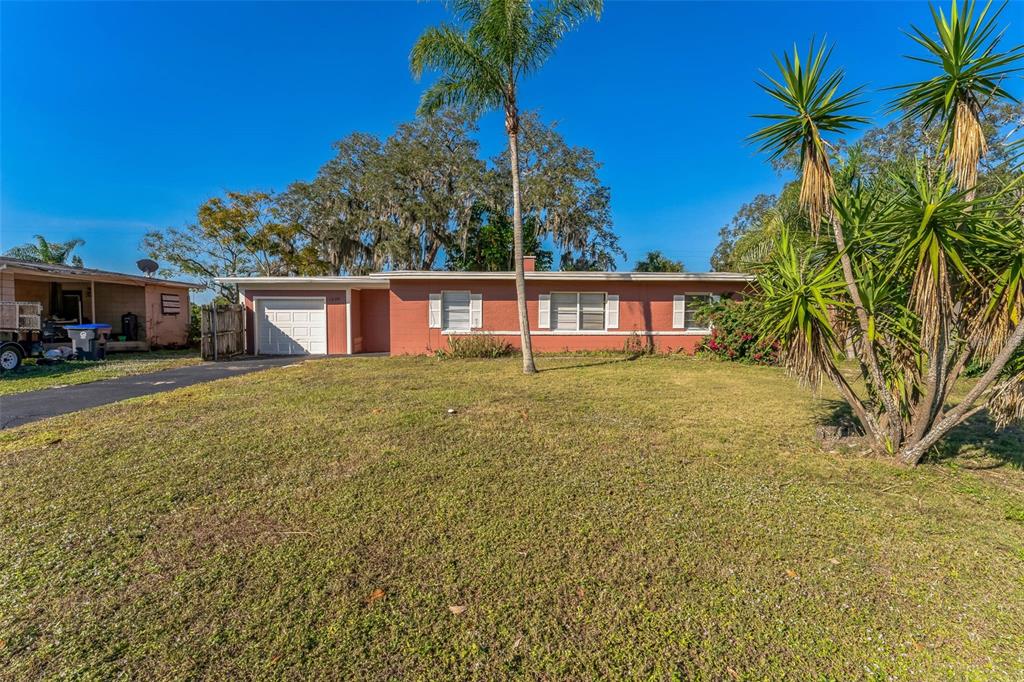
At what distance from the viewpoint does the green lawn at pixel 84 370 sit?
8945mm

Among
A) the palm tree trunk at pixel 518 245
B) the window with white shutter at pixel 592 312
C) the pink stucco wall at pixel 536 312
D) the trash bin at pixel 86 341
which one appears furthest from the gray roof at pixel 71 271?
the window with white shutter at pixel 592 312

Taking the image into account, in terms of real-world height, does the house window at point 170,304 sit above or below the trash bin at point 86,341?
above

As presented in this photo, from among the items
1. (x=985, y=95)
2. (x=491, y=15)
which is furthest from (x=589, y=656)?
(x=491, y=15)

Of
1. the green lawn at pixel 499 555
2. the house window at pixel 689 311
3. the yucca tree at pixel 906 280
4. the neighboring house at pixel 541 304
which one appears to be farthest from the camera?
the house window at pixel 689 311

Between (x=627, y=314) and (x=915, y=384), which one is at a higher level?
(x=627, y=314)

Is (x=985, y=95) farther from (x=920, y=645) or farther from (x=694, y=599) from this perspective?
(x=694, y=599)

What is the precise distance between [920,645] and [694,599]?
1.02 m

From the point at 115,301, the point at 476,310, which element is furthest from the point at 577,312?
the point at 115,301

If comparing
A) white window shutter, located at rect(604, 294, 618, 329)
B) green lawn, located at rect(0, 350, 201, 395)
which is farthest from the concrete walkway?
white window shutter, located at rect(604, 294, 618, 329)

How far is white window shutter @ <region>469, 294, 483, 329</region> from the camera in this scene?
13602 mm

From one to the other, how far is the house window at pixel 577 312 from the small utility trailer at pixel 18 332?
1387 centimetres

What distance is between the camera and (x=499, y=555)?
2809mm

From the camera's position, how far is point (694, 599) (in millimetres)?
2424

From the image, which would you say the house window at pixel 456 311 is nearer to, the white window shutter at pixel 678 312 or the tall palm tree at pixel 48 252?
the white window shutter at pixel 678 312
